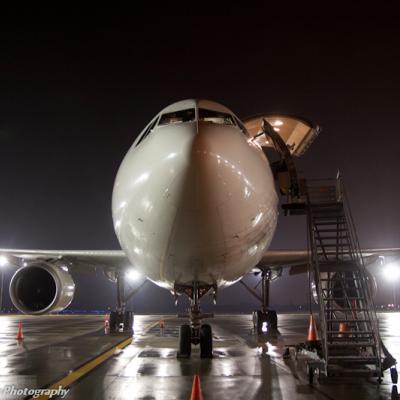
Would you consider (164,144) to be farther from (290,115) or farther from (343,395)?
(290,115)

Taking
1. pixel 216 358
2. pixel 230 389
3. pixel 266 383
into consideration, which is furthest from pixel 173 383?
pixel 216 358

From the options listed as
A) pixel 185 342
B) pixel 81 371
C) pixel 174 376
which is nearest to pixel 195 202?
pixel 174 376

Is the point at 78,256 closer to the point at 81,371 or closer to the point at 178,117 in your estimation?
the point at 81,371

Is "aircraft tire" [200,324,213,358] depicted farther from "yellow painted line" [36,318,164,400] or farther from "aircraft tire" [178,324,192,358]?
"yellow painted line" [36,318,164,400]

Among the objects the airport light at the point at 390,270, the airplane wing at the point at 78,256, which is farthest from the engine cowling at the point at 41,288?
the airport light at the point at 390,270

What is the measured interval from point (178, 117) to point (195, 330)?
3.77 meters

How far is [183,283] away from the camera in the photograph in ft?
24.6

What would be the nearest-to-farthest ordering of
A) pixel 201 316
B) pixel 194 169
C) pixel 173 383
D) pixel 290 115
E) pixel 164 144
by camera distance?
1. pixel 194 169
2. pixel 164 144
3. pixel 173 383
4. pixel 201 316
5. pixel 290 115

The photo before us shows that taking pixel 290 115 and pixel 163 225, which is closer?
pixel 163 225

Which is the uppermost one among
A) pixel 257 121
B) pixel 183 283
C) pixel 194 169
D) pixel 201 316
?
pixel 257 121

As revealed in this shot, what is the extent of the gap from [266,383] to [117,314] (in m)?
A: 9.64

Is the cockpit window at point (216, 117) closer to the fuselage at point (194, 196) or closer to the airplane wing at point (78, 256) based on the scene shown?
the fuselage at point (194, 196)

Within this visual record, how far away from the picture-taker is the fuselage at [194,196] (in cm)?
509

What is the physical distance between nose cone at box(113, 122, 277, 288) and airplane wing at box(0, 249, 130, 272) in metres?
5.92
